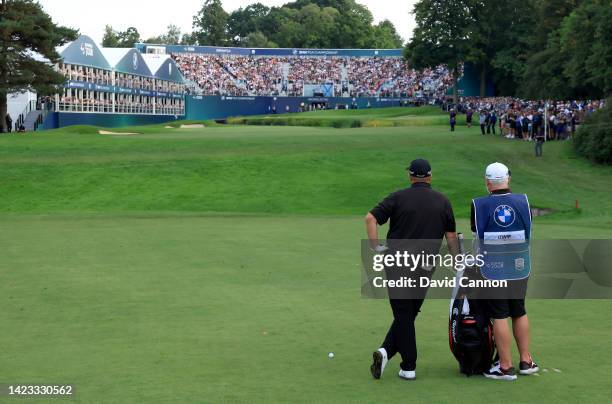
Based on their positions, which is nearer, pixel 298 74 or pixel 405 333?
pixel 405 333

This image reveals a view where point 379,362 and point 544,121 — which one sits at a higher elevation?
point 544,121

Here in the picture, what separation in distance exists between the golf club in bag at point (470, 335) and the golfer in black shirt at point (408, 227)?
31 centimetres

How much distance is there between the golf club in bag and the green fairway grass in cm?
26

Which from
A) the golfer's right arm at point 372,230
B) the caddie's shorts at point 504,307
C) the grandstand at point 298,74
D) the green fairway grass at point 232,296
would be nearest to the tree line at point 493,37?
the grandstand at point 298,74

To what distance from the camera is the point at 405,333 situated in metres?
8.91

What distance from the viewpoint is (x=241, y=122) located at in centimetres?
9425

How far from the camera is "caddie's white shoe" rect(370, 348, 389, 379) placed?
881 cm

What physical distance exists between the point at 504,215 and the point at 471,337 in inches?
49.6

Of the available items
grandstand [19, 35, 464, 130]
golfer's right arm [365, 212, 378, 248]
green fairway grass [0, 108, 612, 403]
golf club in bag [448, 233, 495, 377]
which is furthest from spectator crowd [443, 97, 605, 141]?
grandstand [19, 35, 464, 130]

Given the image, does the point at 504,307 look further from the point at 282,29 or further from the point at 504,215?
the point at 282,29

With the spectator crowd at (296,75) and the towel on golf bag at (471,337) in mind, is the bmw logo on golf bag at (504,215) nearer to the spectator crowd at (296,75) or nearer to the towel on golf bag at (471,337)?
the towel on golf bag at (471,337)

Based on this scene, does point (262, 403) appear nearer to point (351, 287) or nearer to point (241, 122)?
point (351, 287)

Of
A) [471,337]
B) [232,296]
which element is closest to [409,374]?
[471,337]

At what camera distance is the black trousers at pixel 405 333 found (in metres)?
Result: 8.86
